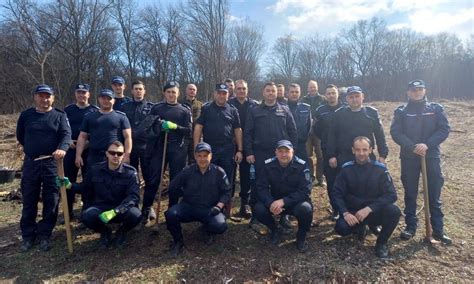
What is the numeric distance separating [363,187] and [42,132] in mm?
4369

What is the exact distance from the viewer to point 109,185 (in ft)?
15.5

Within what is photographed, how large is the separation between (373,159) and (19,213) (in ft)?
20.7

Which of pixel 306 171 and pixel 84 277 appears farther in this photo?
pixel 306 171

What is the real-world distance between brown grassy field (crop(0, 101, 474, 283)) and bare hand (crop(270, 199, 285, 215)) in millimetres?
554

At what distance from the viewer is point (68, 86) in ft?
102

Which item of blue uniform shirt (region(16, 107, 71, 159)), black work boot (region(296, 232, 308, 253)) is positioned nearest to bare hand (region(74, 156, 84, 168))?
blue uniform shirt (region(16, 107, 71, 159))

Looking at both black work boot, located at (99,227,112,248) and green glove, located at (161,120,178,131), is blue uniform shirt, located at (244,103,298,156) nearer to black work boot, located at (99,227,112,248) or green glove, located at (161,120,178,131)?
green glove, located at (161,120,178,131)

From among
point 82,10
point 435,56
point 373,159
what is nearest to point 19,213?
point 373,159

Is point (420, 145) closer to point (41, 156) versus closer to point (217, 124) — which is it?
point (217, 124)

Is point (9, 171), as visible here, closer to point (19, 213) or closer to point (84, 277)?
point (19, 213)

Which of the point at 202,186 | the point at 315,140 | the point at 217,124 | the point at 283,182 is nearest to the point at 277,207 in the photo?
the point at 283,182

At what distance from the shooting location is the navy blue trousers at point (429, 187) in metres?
4.83

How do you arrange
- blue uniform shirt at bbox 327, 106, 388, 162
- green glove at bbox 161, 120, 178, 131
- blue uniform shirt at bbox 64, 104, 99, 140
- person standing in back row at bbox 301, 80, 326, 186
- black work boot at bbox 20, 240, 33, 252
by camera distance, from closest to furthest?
1. black work boot at bbox 20, 240, 33, 252
2. blue uniform shirt at bbox 327, 106, 388, 162
3. green glove at bbox 161, 120, 178, 131
4. blue uniform shirt at bbox 64, 104, 99, 140
5. person standing in back row at bbox 301, 80, 326, 186

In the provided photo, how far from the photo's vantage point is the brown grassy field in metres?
4.11
